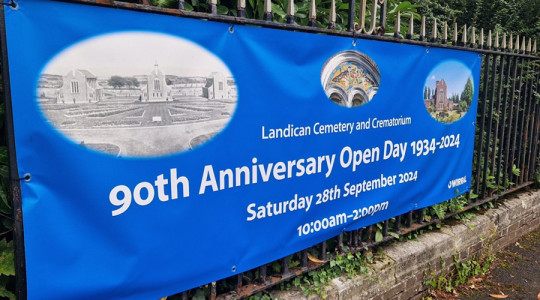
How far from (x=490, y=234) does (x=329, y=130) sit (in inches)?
103

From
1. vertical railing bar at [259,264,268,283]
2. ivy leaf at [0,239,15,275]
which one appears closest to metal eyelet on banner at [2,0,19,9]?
ivy leaf at [0,239,15,275]

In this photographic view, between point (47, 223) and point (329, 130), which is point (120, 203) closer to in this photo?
point (47, 223)

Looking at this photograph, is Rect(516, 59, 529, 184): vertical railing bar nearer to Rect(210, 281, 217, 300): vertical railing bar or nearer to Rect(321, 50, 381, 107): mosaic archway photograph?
Rect(321, 50, 381, 107): mosaic archway photograph

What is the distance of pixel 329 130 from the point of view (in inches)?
97.1

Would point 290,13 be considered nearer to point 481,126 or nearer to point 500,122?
point 481,126

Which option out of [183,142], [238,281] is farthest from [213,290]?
[183,142]

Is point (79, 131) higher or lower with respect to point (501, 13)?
lower

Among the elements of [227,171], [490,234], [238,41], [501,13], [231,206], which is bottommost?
[490,234]

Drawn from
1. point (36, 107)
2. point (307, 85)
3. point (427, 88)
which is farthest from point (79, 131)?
point (427, 88)

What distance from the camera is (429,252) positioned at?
3352mm

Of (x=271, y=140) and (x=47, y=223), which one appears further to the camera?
(x=271, y=140)

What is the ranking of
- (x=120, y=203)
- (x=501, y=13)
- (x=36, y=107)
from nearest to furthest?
(x=36, y=107) → (x=120, y=203) → (x=501, y=13)

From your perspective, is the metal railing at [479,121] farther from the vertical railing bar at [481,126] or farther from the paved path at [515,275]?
the paved path at [515,275]

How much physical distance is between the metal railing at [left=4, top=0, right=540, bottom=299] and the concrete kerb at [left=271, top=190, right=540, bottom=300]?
0.13 m
